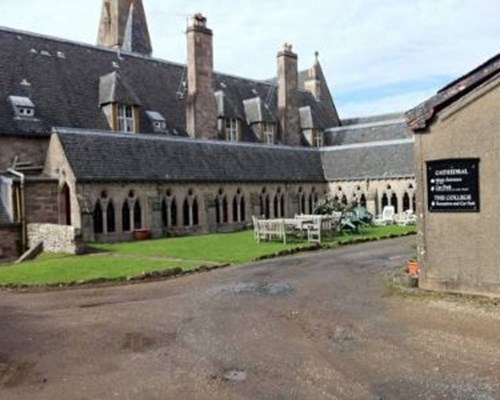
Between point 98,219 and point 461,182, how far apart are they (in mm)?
19435

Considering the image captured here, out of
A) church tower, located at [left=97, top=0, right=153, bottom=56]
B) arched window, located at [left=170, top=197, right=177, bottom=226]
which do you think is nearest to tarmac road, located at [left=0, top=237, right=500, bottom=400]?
arched window, located at [left=170, top=197, right=177, bottom=226]

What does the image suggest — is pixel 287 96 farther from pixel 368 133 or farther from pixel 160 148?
pixel 160 148

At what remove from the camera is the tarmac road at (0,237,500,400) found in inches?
272

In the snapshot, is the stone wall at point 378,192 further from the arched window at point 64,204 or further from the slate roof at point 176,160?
the arched window at point 64,204

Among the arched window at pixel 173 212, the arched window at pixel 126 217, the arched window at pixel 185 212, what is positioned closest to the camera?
the arched window at pixel 126 217

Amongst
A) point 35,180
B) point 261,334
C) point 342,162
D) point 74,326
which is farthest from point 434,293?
A: point 342,162

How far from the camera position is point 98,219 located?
27641 mm

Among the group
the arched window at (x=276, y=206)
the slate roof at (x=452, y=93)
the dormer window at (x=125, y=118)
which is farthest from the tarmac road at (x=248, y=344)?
the arched window at (x=276, y=206)

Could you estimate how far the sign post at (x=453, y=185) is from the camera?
12.1 metres

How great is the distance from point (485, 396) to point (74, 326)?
23.8 feet

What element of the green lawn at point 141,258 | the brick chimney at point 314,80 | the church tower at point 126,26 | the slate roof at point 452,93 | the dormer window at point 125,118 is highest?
the church tower at point 126,26

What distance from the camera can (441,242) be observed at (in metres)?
12.6

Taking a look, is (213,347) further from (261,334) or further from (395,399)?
(395,399)

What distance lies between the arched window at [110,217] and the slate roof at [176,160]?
139cm
